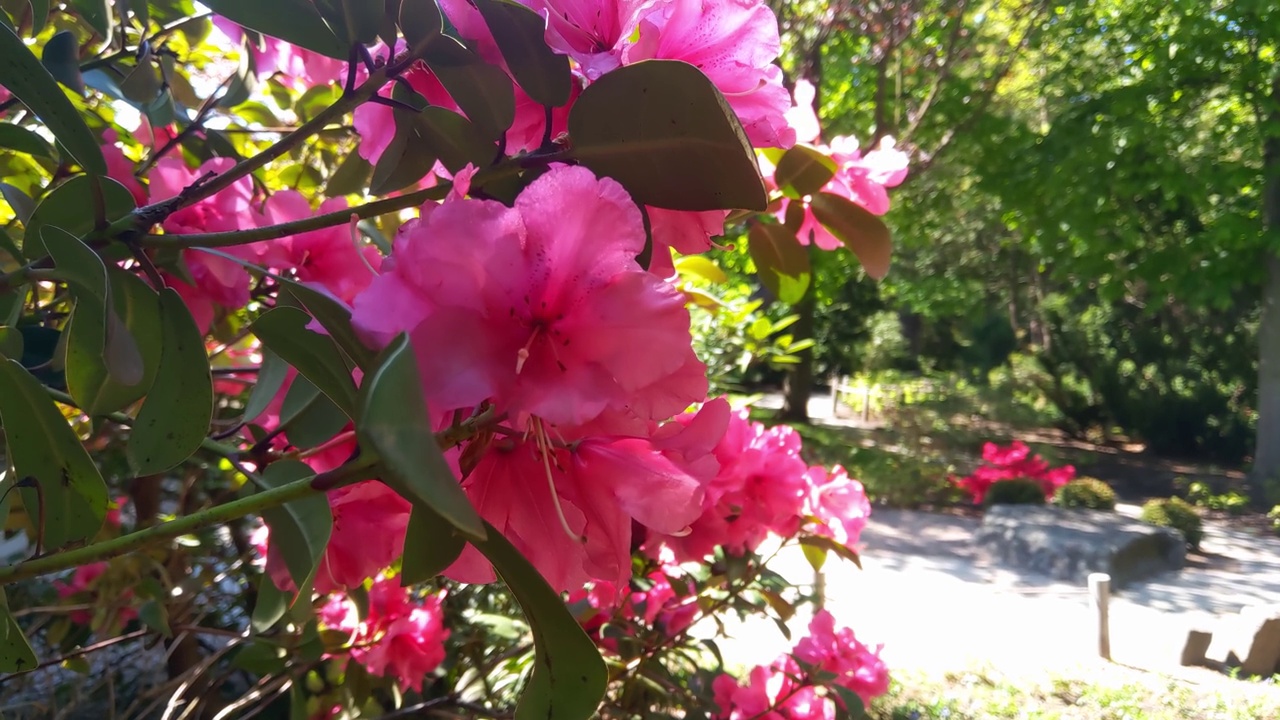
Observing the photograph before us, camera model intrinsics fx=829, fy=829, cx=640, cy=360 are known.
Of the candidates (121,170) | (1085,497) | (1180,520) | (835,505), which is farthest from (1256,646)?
(121,170)

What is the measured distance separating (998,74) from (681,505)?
7687mm

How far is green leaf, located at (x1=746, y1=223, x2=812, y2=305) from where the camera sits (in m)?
0.75

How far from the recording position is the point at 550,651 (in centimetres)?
33

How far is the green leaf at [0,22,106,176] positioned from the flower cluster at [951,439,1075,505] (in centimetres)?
721

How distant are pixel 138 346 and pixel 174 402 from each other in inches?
1.5

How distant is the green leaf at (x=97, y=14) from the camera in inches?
30.6

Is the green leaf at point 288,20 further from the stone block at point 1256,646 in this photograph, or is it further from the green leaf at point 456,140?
the stone block at point 1256,646

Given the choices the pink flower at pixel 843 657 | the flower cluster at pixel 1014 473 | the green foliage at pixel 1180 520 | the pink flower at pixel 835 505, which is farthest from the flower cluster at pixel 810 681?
the flower cluster at pixel 1014 473

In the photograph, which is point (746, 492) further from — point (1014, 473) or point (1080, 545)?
point (1014, 473)

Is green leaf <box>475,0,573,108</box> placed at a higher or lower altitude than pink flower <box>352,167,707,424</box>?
higher

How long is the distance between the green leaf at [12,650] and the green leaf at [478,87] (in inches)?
14.5

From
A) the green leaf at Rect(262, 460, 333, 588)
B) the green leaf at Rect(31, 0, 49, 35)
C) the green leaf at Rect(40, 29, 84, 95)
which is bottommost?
the green leaf at Rect(262, 460, 333, 588)

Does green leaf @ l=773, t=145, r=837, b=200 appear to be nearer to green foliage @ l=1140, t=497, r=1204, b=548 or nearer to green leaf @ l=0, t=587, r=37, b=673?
green leaf @ l=0, t=587, r=37, b=673

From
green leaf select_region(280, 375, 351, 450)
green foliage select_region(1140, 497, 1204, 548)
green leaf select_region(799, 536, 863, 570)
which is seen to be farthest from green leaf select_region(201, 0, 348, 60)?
green foliage select_region(1140, 497, 1204, 548)
